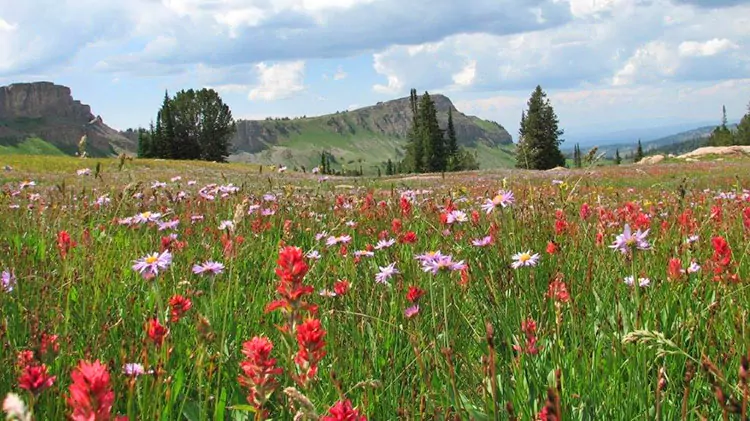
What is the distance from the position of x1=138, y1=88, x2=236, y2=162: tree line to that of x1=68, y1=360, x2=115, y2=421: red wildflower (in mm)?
104294

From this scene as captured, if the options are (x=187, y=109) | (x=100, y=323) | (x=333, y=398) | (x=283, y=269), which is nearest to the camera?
(x=283, y=269)

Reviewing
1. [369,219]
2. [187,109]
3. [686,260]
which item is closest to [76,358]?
[686,260]

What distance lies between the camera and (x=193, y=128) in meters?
104

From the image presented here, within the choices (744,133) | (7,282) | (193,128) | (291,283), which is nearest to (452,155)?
(193,128)

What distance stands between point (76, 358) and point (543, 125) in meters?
93.1

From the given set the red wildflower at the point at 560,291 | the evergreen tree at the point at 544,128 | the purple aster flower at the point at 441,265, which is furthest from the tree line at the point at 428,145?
the purple aster flower at the point at 441,265

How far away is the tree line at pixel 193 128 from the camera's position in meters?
103

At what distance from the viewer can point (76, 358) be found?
2.47 metres

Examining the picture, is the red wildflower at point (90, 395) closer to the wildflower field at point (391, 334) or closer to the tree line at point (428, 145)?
the wildflower field at point (391, 334)

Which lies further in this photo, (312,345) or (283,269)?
(283,269)

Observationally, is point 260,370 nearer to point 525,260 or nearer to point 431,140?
point 525,260

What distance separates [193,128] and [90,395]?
108965 millimetres

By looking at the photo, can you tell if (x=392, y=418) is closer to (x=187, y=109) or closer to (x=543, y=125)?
(x=543, y=125)

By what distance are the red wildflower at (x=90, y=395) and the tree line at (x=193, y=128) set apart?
342ft
